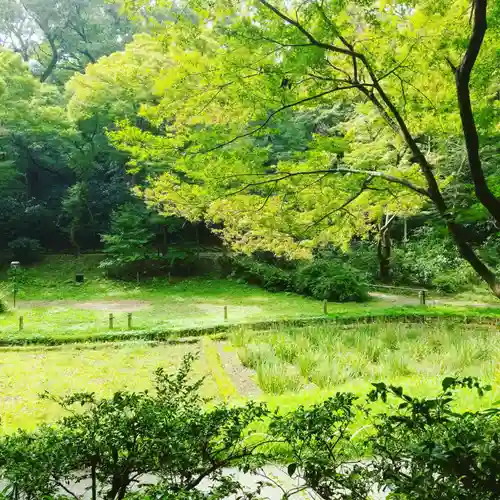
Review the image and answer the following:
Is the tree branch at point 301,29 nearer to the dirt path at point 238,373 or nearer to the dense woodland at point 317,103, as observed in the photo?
the dense woodland at point 317,103

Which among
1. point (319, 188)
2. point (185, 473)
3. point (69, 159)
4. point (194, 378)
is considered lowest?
point (194, 378)

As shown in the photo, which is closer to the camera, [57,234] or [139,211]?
[139,211]

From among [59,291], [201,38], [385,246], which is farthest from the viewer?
[59,291]

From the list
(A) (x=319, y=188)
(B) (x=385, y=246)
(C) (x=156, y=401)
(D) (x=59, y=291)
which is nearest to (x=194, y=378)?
(A) (x=319, y=188)

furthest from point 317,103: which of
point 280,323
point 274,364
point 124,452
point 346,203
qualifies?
point 280,323

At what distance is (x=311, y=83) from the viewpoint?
4.04 metres

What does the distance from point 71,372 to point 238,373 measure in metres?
2.91

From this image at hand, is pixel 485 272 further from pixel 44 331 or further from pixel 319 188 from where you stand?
pixel 44 331

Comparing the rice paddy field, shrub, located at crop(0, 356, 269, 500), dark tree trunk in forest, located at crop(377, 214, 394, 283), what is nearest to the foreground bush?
shrub, located at crop(0, 356, 269, 500)

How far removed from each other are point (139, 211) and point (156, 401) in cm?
1997

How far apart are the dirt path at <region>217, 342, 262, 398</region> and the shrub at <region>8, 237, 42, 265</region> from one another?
55.0 ft

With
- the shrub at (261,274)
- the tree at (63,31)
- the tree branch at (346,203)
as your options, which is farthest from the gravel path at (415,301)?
the tree at (63,31)

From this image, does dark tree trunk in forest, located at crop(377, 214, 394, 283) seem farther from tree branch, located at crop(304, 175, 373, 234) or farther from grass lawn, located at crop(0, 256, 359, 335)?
tree branch, located at crop(304, 175, 373, 234)

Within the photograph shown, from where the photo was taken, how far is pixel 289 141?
21.9 meters
